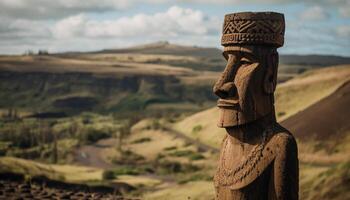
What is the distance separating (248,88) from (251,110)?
0.31 metres

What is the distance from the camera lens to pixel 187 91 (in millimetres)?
135125

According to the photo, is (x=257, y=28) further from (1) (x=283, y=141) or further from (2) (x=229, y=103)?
(1) (x=283, y=141)

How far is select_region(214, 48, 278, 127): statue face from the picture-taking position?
24.3ft

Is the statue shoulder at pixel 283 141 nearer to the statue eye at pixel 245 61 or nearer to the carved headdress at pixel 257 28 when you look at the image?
the statue eye at pixel 245 61

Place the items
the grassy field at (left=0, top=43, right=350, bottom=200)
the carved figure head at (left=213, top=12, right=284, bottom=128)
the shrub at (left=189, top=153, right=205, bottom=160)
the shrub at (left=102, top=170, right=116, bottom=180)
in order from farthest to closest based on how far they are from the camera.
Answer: the shrub at (left=189, top=153, right=205, bottom=160) < the shrub at (left=102, top=170, right=116, bottom=180) < the grassy field at (left=0, top=43, right=350, bottom=200) < the carved figure head at (left=213, top=12, right=284, bottom=128)

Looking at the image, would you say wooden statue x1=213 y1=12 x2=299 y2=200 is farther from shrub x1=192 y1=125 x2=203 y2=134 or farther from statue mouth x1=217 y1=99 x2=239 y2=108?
shrub x1=192 y1=125 x2=203 y2=134

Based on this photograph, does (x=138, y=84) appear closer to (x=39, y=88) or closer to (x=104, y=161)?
(x=39, y=88)

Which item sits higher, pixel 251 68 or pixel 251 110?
pixel 251 68

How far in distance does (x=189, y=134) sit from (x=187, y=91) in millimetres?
77548

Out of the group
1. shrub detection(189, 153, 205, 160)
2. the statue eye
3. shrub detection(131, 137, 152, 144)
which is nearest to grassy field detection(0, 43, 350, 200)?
shrub detection(131, 137, 152, 144)

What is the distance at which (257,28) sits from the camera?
24.1 ft

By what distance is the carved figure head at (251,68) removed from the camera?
7367mm

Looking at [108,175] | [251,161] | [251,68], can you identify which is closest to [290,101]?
[108,175]

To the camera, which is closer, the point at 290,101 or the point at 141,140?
the point at 290,101
